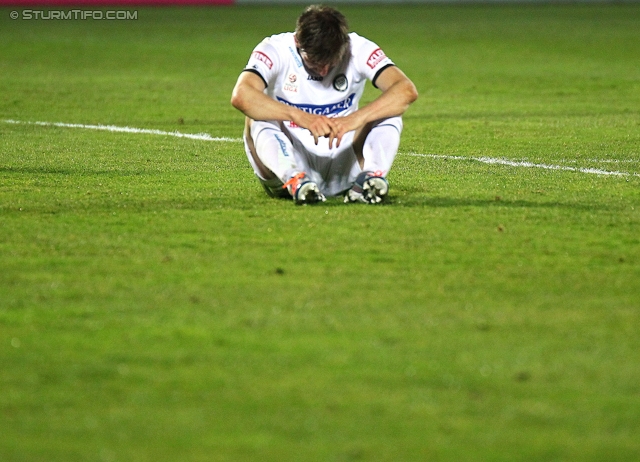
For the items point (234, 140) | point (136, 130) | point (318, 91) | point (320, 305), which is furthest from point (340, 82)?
point (136, 130)

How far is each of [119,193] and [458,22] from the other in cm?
3317

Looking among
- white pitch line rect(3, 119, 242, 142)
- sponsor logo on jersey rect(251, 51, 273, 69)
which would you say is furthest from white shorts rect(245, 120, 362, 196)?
white pitch line rect(3, 119, 242, 142)

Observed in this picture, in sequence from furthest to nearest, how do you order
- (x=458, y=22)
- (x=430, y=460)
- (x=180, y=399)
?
1. (x=458, y=22)
2. (x=180, y=399)
3. (x=430, y=460)

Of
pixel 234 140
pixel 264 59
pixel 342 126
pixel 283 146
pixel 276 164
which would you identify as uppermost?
pixel 264 59

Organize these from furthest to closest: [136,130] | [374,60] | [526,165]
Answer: [136,130] → [526,165] → [374,60]

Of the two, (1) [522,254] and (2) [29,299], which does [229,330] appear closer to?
(2) [29,299]

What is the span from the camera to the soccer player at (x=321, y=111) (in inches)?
292

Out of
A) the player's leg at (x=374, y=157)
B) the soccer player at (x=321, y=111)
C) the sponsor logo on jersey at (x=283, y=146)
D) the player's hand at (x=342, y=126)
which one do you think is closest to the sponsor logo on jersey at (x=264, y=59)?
the soccer player at (x=321, y=111)

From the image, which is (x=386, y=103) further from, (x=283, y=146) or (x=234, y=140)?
(x=234, y=140)

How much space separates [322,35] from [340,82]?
608 mm

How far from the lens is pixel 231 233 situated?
6648mm

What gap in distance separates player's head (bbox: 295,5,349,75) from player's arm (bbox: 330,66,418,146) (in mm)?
356

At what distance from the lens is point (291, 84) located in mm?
7836

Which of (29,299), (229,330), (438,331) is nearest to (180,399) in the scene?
(229,330)
